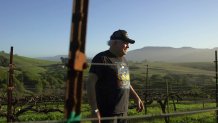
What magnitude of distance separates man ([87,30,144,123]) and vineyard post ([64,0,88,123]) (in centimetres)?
190

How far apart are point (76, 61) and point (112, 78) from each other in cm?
222

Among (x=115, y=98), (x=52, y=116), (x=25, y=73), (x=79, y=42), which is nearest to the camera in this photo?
(x=79, y=42)

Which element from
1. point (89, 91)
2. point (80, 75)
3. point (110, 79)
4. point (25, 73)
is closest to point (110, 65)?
point (110, 79)

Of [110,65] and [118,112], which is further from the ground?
[110,65]

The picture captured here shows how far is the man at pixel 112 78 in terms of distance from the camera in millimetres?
3998

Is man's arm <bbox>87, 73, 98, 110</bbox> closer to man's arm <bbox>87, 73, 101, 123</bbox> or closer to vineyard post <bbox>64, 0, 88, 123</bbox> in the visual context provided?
man's arm <bbox>87, 73, 101, 123</bbox>

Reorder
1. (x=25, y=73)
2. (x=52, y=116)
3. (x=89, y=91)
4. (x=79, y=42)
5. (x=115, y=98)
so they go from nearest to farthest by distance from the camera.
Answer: (x=79, y=42) < (x=89, y=91) < (x=115, y=98) < (x=52, y=116) < (x=25, y=73)

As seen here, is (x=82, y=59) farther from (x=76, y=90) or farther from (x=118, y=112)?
(x=118, y=112)

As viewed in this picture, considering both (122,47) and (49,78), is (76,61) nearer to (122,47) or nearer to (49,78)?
(122,47)

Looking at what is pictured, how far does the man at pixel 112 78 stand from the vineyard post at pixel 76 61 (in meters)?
1.90

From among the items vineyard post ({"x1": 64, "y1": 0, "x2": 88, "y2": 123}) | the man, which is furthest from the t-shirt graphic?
vineyard post ({"x1": 64, "y1": 0, "x2": 88, "y2": 123})

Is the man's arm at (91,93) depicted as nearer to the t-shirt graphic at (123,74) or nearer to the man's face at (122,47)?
the t-shirt graphic at (123,74)

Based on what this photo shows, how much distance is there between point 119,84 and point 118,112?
0.97ft

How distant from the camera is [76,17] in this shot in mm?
1892
